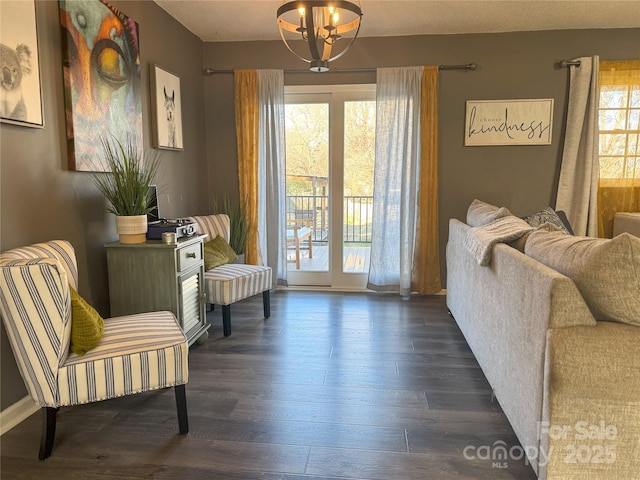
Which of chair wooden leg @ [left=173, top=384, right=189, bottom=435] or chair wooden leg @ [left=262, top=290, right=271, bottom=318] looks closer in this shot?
chair wooden leg @ [left=173, top=384, right=189, bottom=435]

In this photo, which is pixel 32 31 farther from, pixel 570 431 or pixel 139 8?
pixel 570 431

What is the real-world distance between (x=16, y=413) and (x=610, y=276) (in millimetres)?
2627

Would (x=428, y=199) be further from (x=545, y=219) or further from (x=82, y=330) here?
(x=82, y=330)

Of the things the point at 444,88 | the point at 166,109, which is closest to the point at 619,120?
the point at 444,88

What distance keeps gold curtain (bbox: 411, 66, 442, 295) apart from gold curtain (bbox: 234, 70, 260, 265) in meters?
1.61

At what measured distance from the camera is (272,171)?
14.3 ft

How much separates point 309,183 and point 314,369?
2.27 m

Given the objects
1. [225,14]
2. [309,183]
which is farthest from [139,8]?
[309,183]

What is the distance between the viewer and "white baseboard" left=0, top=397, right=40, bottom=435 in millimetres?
2041

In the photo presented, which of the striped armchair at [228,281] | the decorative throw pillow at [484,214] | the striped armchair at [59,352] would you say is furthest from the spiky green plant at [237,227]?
the striped armchair at [59,352]

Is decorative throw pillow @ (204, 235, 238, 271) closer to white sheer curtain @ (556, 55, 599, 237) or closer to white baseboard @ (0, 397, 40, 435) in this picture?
white baseboard @ (0, 397, 40, 435)

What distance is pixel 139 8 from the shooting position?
317 centimetres

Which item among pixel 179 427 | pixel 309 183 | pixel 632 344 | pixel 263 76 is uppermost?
pixel 263 76

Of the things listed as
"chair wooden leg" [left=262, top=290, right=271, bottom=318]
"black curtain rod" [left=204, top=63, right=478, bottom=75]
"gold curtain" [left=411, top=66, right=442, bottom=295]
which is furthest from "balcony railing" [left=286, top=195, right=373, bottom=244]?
"black curtain rod" [left=204, top=63, right=478, bottom=75]
